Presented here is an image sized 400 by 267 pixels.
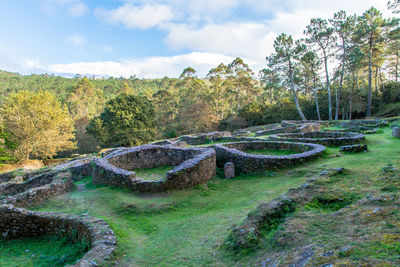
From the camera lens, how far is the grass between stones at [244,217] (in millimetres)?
3240

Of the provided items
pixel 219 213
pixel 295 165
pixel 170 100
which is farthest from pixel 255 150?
pixel 170 100

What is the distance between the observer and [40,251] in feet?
19.2

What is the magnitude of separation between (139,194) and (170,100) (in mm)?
50182

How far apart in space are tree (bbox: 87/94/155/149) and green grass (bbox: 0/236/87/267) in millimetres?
27723

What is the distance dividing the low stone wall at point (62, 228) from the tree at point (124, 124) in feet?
89.2

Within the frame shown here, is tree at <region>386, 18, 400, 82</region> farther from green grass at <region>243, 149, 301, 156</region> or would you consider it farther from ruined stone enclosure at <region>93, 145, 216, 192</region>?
ruined stone enclosure at <region>93, 145, 216, 192</region>

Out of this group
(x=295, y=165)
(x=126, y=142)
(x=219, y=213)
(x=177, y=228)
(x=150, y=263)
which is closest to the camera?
(x=150, y=263)

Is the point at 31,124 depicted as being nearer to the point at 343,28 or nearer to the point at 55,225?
the point at 55,225

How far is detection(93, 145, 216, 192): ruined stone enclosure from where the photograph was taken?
8602 millimetres

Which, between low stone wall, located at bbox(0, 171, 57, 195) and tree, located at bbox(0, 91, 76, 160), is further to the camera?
tree, located at bbox(0, 91, 76, 160)

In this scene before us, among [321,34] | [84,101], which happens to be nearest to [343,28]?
[321,34]

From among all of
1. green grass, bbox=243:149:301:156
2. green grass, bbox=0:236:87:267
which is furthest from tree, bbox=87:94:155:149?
green grass, bbox=0:236:87:267

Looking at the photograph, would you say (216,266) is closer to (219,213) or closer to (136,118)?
(219,213)

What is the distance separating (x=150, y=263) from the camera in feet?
14.3
